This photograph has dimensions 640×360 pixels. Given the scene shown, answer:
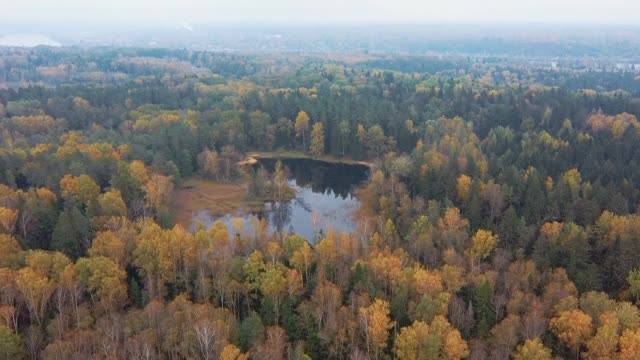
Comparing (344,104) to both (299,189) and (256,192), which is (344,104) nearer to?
(299,189)

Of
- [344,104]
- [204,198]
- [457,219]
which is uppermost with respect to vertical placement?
[344,104]

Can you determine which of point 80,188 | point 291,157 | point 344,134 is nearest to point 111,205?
point 80,188

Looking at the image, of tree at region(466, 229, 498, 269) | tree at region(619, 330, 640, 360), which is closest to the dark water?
tree at region(466, 229, 498, 269)

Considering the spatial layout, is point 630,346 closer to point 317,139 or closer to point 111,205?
point 111,205

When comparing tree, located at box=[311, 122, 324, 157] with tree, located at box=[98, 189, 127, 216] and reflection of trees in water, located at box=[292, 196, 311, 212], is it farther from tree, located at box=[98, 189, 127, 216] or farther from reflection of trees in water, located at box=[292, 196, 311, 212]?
tree, located at box=[98, 189, 127, 216]

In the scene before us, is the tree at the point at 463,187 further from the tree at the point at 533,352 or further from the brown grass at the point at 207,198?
the tree at the point at 533,352

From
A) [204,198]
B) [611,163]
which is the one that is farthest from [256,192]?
[611,163]

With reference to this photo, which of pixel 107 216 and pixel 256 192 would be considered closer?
pixel 107 216

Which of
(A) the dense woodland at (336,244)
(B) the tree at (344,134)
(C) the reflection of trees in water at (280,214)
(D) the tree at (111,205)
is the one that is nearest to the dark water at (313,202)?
(C) the reflection of trees in water at (280,214)
